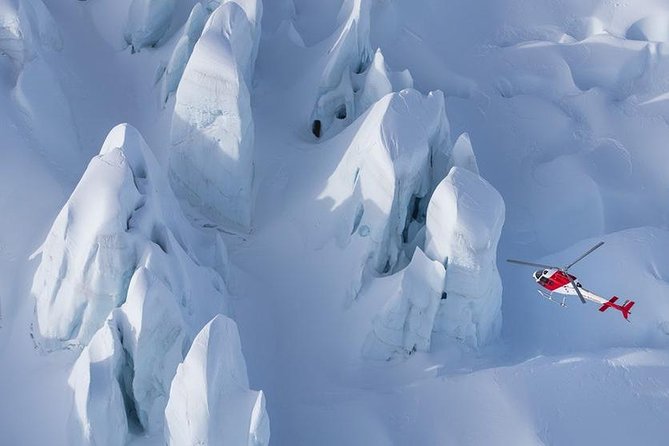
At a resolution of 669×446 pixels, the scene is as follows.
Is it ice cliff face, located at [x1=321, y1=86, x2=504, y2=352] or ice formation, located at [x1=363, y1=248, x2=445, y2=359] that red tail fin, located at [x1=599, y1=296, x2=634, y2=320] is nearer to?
ice cliff face, located at [x1=321, y1=86, x2=504, y2=352]

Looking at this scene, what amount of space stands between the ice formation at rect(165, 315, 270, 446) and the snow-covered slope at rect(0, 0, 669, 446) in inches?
1.8

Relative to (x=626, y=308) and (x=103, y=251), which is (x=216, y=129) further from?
(x=626, y=308)

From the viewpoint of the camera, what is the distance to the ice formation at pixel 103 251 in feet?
76.6

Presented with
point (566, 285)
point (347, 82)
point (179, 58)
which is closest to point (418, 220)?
point (566, 285)

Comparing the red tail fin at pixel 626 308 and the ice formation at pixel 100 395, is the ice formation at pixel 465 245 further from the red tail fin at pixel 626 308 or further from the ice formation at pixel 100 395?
the ice formation at pixel 100 395

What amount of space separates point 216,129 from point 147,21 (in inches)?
212

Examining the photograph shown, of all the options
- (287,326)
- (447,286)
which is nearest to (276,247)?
(287,326)

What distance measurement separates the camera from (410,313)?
25.4 metres

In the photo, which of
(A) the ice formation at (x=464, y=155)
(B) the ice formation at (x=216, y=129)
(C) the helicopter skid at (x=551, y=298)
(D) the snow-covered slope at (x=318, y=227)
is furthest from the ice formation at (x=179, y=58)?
(C) the helicopter skid at (x=551, y=298)

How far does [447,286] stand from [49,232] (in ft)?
27.9

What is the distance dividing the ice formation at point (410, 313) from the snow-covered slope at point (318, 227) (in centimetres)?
5

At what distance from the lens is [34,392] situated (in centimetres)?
2338

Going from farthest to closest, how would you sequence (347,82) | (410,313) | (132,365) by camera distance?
(347,82)
(410,313)
(132,365)

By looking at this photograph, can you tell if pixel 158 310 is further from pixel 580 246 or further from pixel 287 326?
pixel 580 246
